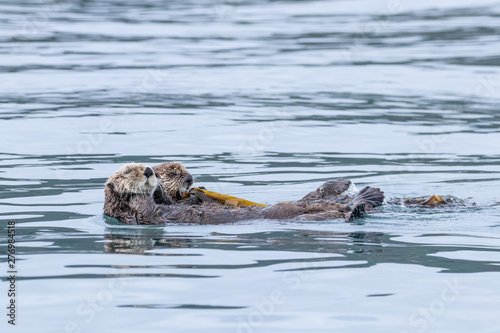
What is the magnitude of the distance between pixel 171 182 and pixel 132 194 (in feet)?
1.82

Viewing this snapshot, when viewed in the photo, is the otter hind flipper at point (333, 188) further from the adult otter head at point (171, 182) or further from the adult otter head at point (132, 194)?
the adult otter head at point (132, 194)

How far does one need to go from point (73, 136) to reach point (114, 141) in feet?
2.07

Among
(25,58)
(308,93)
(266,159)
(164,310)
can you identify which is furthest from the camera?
(25,58)

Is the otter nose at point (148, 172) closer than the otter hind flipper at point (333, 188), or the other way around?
→ the otter nose at point (148, 172)

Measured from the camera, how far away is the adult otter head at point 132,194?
7.39m

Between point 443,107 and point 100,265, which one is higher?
point 443,107

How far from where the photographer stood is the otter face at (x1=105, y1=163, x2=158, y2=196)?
24.2 feet

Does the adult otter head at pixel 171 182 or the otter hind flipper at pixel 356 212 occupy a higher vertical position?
the adult otter head at pixel 171 182

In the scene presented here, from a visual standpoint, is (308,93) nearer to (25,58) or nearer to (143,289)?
(25,58)

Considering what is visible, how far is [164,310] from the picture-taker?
5.03 meters

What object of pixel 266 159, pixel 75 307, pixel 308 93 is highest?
pixel 308 93

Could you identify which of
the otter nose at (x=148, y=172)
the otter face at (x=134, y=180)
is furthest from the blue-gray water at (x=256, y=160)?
the otter nose at (x=148, y=172)

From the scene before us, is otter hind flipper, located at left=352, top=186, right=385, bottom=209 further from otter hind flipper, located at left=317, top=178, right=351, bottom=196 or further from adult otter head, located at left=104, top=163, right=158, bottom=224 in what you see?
adult otter head, located at left=104, top=163, right=158, bottom=224

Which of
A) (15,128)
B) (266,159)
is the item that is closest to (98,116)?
(15,128)
